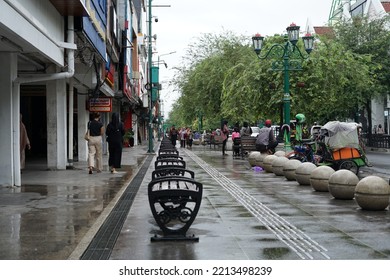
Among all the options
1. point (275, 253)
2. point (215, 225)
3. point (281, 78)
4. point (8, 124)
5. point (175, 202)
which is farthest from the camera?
point (281, 78)

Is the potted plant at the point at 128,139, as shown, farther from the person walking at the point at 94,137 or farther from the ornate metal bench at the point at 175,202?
the ornate metal bench at the point at 175,202

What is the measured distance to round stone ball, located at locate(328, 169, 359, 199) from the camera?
445 inches

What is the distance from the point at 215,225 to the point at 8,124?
21.5 ft

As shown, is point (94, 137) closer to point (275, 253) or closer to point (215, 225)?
point (215, 225)

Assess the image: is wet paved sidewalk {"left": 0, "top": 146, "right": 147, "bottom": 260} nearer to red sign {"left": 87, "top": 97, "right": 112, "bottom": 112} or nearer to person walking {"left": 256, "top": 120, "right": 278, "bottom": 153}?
person walking {"left": 256, "top": 120, "right": 278, "bottom": 153}

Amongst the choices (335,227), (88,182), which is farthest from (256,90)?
(335,227)

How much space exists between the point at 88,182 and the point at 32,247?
8.05 meters

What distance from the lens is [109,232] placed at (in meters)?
8.16

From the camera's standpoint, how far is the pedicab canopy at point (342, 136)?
16984 mm

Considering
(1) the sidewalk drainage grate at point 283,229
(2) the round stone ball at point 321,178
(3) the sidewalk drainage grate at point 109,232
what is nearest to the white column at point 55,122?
(3) the sidewalk drainage grate at point 109,232

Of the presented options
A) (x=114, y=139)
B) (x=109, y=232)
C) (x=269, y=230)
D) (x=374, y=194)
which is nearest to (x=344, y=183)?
(x=374, y=194)

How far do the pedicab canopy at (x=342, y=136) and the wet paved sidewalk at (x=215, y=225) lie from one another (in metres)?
3.34

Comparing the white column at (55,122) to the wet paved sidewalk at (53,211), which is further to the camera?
the white column at (55,122)
